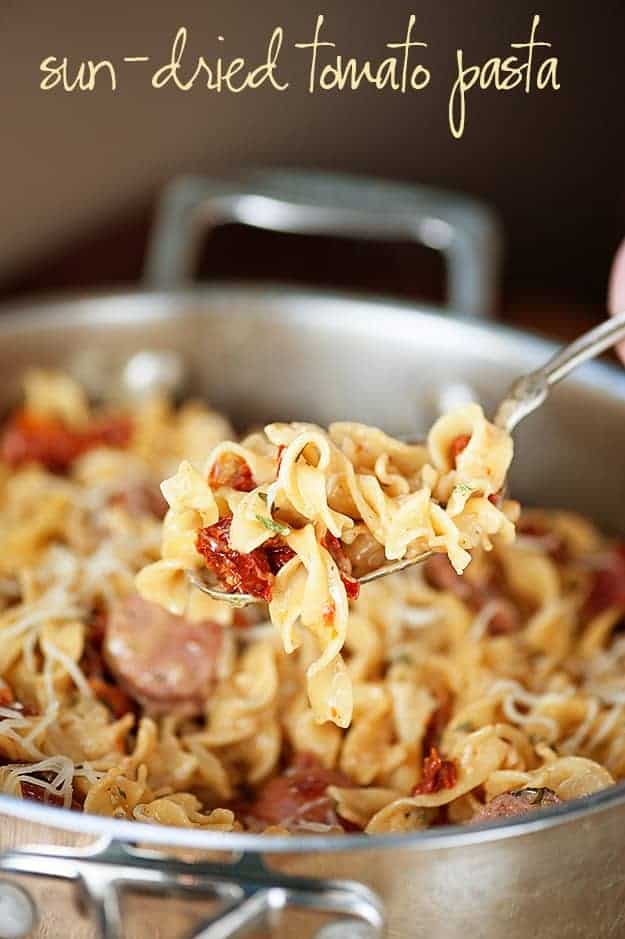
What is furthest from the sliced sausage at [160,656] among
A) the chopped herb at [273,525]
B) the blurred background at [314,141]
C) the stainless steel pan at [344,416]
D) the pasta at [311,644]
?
the blurred background at [314,141]

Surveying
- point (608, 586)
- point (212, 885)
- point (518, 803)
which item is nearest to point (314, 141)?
point (608, 586)

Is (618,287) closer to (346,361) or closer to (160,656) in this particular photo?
(346,361)

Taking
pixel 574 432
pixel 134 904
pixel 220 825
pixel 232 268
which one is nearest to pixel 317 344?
pixel 574 432

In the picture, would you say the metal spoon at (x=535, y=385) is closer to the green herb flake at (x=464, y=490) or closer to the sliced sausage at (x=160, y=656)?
the green herb flake at (x=464, y=490)

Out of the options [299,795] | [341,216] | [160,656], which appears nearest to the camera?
[299,795]

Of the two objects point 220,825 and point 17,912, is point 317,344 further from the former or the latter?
point 17,912

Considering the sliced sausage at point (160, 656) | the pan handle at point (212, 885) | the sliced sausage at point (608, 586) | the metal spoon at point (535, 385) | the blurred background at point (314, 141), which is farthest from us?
the sliced sausage at point (608, 586)
